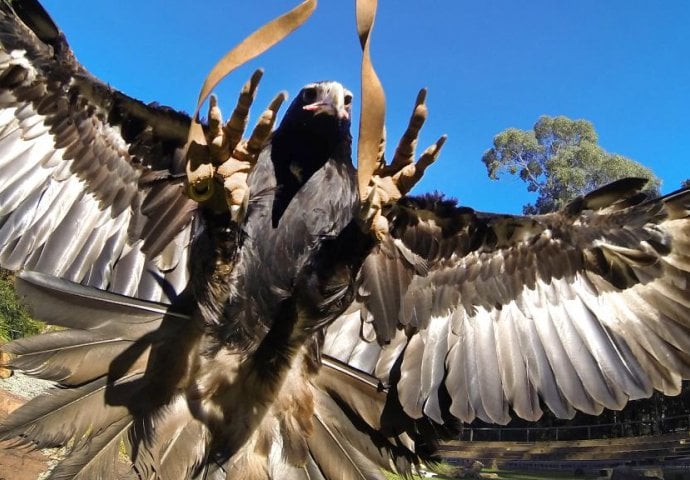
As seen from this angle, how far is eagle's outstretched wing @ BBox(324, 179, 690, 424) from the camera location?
3.77 m

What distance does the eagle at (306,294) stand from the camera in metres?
3.38

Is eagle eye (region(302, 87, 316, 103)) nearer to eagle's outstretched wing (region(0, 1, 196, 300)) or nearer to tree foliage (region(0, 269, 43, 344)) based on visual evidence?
eagle's outstretched wing (region(0, 1, 196, 300))

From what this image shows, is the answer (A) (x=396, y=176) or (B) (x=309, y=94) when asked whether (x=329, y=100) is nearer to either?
(B) (x=309, y=94)

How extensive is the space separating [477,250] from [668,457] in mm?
17767

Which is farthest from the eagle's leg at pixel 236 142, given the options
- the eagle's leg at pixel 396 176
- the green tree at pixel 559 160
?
the green tree at pixel 559 160

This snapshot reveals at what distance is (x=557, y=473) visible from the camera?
2003 cm

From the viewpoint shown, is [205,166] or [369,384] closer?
[205,166]

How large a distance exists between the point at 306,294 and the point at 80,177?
1803 mm

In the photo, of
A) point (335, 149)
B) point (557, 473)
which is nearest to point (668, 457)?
point (557, 473)

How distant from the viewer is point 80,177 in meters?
3.95

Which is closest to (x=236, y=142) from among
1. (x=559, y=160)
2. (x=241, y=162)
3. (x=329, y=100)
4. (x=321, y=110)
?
(x=241, y=162)

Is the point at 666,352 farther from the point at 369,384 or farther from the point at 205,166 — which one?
the point at 205,166

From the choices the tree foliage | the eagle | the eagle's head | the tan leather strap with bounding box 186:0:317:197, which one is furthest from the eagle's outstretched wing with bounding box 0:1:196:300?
the tree foliage

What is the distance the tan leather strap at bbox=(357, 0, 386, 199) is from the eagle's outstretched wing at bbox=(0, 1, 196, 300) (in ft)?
5.27
